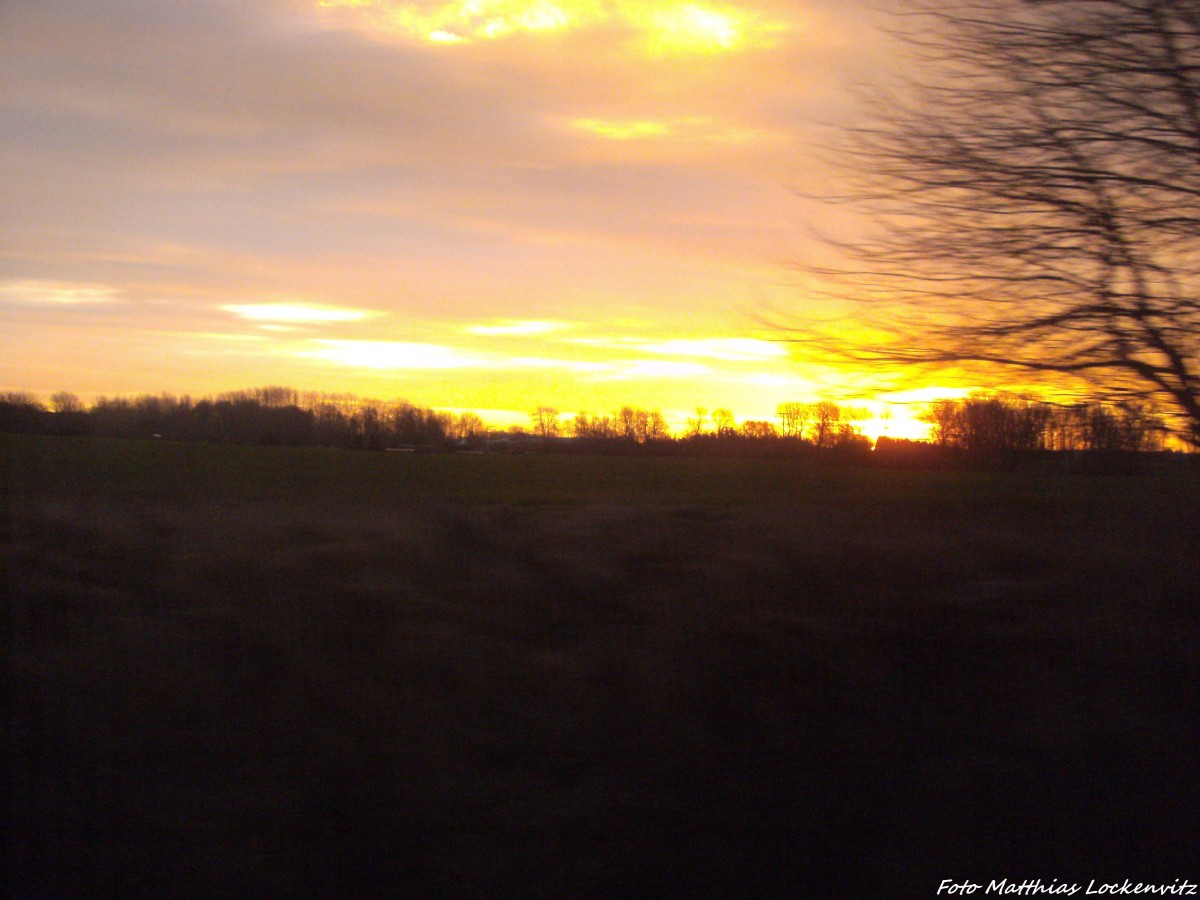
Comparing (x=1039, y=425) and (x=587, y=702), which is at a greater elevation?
(x=1039, y=425)

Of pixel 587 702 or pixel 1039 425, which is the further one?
pixel 1039 425

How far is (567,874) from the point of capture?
3.65m

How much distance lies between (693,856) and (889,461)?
194 inches

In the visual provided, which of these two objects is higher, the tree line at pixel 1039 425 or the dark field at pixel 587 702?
the tree line at pixel 1039 425

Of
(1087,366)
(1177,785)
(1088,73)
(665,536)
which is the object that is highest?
(1088,73)

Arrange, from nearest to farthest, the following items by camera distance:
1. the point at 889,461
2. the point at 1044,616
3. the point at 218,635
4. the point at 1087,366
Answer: the point at 218,635 < the point at 1044,616 < the point at 1087,366 < the point at 889,461

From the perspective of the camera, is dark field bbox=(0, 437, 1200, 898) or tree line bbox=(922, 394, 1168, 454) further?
tree line bbox=(922, 394, 1168, 454)

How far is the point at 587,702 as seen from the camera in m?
4.44

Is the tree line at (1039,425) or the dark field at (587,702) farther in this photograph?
the tree line at (1039,425)

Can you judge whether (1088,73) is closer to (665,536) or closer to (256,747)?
(665,536)

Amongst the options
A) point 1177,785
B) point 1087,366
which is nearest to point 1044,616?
point 1177,785

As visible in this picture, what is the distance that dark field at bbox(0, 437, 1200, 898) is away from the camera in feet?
12.3

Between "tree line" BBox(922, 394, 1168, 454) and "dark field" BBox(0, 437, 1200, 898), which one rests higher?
"tree line" BBox(922, 394, 1168, 454)

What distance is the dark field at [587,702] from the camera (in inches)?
148
